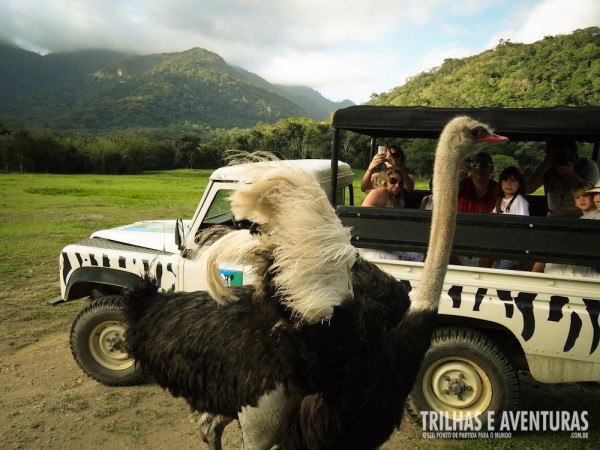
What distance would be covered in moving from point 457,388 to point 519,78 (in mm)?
45079

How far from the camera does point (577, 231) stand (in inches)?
104

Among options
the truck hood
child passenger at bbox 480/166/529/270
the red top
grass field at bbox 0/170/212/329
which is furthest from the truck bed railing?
grass field at bbox 0/170/212/329

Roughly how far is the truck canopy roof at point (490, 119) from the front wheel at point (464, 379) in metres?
→ 1.34

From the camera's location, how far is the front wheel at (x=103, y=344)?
12.0ft

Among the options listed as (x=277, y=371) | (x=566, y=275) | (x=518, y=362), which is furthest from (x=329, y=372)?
(x=518, y=362)

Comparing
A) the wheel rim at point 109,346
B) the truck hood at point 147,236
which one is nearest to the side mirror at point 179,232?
the truck hood at point 147,236

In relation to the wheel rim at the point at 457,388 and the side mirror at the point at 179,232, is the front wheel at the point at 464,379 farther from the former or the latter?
the side mirror at the point at 179,232

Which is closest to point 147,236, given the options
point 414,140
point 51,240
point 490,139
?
point 490,139

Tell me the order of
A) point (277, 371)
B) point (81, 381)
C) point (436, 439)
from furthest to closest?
point (81, 381) → point (436, 439) → point (277, 371)

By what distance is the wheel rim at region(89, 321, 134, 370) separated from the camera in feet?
12.1

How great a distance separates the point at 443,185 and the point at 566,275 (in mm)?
1114

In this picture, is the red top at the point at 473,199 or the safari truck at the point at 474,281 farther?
the red top at the point at 473,199

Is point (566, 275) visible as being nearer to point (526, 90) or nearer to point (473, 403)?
point (473, 403)

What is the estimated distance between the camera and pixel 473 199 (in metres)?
3.66
